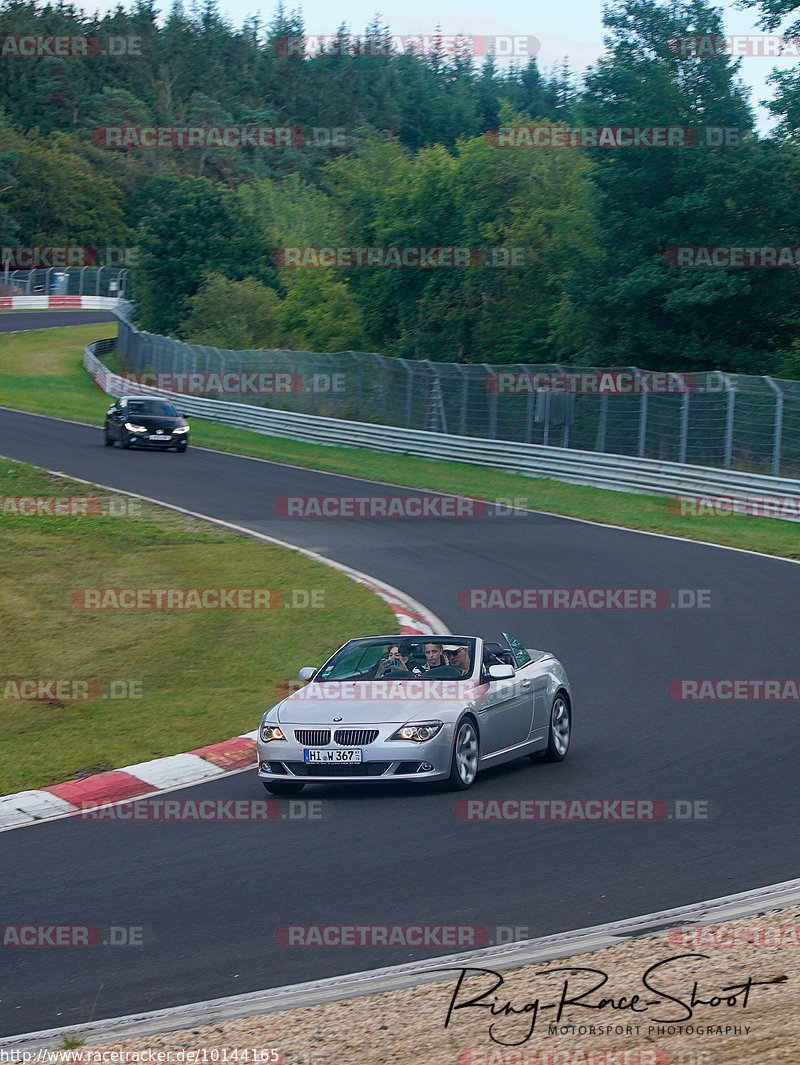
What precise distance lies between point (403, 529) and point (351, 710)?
1591 centimetres

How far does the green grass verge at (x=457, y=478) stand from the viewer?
26.0 m

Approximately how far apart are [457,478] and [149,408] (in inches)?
394

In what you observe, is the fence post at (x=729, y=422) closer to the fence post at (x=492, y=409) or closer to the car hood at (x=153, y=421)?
the fence post at (x=492, y=409)

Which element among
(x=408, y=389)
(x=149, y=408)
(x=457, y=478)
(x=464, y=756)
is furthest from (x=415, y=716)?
(x=408, y=389)

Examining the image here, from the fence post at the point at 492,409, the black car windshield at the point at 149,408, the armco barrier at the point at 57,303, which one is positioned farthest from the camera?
the armco barrier at the point at 57,303

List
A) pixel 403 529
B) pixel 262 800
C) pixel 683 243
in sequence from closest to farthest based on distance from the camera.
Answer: pixel 262 800 → pixel 403 529 → pixel 683 243

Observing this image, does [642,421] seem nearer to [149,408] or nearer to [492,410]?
[492,410]

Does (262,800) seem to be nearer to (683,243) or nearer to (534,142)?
(683,243)

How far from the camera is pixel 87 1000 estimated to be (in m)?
5.90

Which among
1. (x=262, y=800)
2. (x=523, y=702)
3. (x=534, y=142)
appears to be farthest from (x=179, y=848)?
(x=534, y=142)

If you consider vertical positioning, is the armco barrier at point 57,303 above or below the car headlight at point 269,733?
above

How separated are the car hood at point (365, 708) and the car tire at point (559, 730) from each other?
1300 mm

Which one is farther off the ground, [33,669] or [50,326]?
[50,326]

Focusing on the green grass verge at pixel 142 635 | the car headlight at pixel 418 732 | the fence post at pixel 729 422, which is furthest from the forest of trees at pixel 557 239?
the car headlight at pixel 418 732
